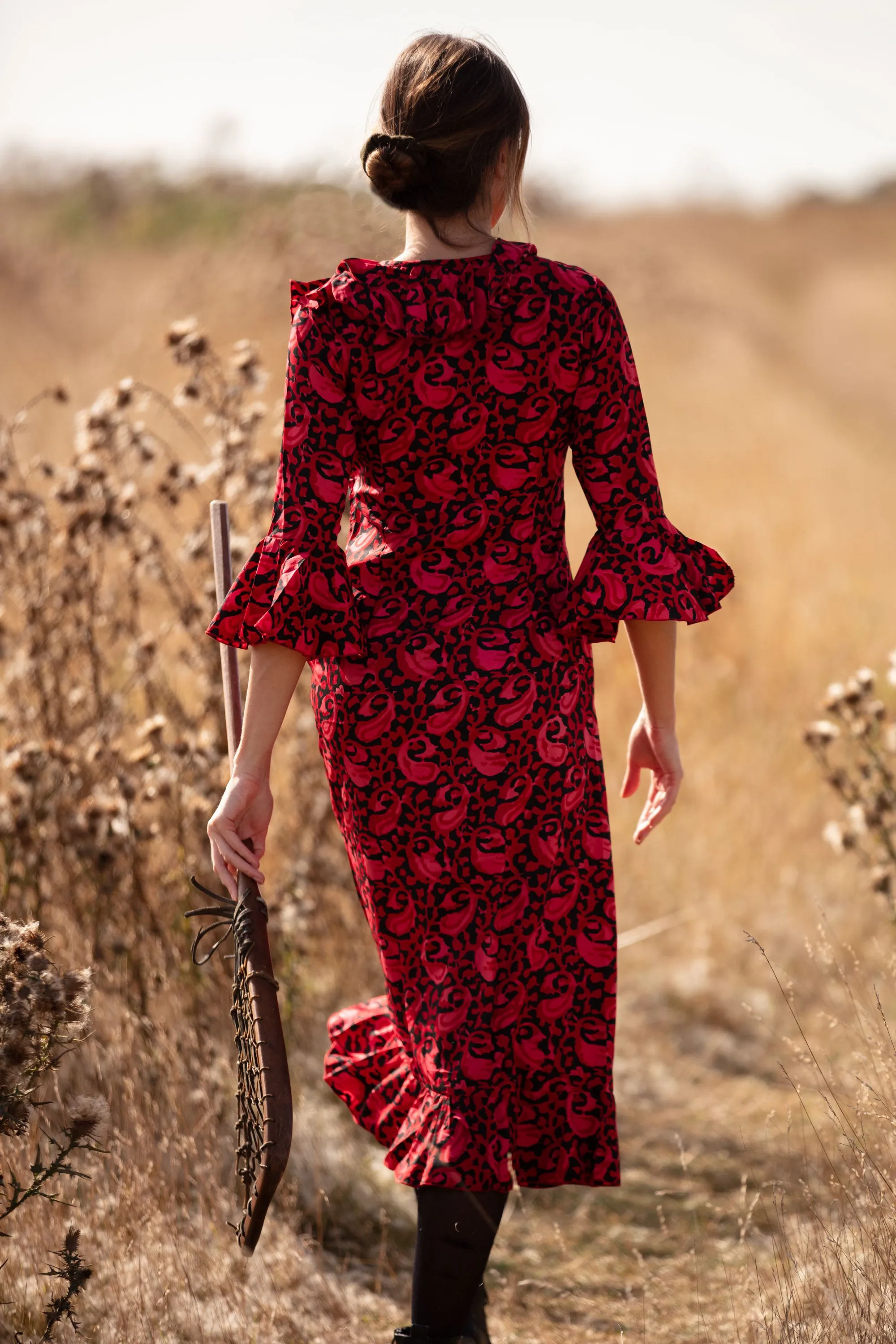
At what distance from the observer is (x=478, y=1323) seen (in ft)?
6.07

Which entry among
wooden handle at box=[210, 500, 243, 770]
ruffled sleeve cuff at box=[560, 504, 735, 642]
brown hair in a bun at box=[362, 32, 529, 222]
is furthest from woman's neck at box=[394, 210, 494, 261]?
wooden handle at box=[210, 500, 243, 770]

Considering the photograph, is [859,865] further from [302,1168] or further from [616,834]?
[302,1168]

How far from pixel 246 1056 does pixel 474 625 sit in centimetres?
69

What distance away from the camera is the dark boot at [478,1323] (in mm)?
1790

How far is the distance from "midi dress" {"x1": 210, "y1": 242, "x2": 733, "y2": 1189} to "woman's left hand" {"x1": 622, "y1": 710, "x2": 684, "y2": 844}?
0.15m

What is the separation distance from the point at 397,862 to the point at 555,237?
2261 centimetres

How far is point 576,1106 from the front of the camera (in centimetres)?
179

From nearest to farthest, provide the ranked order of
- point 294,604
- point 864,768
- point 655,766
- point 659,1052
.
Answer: point 294,604, point 655,766, point 864,768, point 659,1052

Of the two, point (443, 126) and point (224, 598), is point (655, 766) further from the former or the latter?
point (443, 126)

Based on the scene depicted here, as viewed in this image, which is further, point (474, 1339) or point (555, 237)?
point (555, 237)

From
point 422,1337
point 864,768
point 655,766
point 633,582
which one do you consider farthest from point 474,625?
point 864,768

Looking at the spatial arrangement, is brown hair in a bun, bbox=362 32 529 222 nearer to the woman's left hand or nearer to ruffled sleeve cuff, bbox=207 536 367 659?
ruffled sleeve cuff, bbox=207 536 367 659

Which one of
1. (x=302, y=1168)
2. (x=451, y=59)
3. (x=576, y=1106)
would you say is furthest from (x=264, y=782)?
(x=302, y=1168)

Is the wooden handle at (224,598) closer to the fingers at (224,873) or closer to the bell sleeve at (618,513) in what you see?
the fingers at (224,873)
